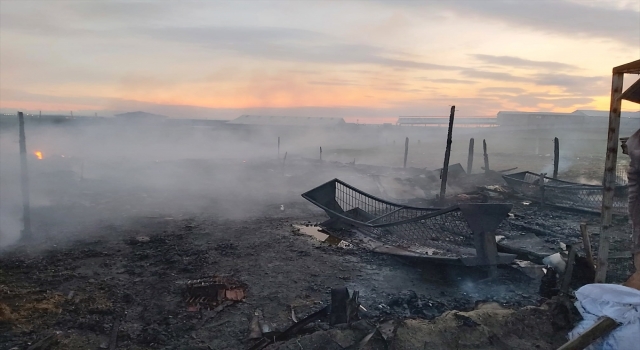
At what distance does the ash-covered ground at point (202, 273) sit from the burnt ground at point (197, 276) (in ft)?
0.07

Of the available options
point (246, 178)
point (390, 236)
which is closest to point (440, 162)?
point (246, 178)

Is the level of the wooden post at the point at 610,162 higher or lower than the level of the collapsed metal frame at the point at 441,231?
higher

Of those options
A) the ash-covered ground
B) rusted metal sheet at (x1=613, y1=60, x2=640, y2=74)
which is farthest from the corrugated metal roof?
Answer: rusted metal sheet at (x1=613, y1=60, x2=640, y2=74)

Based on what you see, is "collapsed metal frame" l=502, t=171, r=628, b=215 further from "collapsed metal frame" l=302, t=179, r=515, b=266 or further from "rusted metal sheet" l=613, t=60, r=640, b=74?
"rusted metal sheet" l=613, t=60, r=640, b=74

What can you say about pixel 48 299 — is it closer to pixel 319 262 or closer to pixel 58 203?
pixel 319 262

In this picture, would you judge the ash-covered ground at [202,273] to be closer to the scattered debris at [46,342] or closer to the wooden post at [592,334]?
the scattered debris at [46,342]

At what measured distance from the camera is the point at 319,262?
8.66 metres

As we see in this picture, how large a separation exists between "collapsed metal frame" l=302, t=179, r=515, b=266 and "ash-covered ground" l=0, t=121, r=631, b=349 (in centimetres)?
48

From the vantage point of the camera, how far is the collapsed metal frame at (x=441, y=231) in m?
6.81

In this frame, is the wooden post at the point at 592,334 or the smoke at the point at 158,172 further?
the smoke at the point at 158,172

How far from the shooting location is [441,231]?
8953 millimetres

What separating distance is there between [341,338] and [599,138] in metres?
53.5

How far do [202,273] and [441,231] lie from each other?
5.39 meters

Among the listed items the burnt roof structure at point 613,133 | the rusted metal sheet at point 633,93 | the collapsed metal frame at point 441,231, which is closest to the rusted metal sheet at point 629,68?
the burnt roof structure at point 613,133
